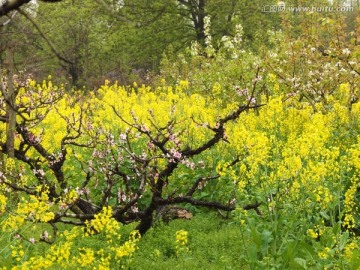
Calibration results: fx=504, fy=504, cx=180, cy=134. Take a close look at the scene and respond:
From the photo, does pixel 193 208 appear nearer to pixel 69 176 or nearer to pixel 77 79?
pixel 69 176

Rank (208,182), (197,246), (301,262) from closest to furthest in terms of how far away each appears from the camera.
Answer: (301,262) → (197,246) → (208,182)

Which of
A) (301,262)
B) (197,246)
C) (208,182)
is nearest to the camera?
(301,262)

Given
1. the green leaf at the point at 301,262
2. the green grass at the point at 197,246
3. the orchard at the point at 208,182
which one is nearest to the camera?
the green leaf at the point at 301,262

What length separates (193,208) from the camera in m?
7.12

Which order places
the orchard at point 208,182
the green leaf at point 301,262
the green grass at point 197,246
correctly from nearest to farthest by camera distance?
the green leaf at point 301,262
the orchard at point 208,182
the green grass at point 197,246

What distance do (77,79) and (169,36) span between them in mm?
5170

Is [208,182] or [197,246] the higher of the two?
[208,182]

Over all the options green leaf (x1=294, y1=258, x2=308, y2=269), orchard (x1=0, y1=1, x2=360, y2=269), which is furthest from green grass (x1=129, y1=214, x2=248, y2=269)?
green leaf (x1=294, y1=258, x2=308, y2=269)

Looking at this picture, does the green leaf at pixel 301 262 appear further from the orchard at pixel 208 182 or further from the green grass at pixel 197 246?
the green grass at pixel 197 246

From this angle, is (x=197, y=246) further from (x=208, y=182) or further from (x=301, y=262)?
(x=301, y=262)

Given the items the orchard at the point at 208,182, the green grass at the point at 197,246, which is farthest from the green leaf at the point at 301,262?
the green grass at the point at 197,246

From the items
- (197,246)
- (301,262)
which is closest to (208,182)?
(197,246)

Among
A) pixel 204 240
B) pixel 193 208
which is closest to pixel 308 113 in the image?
pixel 193 208

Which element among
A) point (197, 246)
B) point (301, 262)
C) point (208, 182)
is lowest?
point (197, 246)
